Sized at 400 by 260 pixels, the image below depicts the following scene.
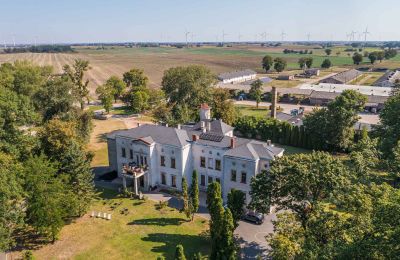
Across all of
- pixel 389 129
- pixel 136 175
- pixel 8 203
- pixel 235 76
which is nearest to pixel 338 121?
pixel 389 129

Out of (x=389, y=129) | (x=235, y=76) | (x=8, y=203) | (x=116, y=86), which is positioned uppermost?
(x=235, y=76)

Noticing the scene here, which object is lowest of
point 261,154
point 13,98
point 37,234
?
point 37,234

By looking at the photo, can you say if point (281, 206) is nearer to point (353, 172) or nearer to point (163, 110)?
point (353, 172)

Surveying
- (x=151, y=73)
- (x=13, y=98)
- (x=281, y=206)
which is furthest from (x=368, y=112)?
(x=151, y=73)

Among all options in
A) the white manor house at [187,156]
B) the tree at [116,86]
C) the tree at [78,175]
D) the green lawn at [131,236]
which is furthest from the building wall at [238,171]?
the tree at [116,86]

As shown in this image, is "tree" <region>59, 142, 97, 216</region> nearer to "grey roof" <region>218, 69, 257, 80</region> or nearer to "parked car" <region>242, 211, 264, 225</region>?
"parked car" <region>242, 211, 264, 225</region>

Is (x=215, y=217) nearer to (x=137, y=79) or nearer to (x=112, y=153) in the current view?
(x=112, y=153)
